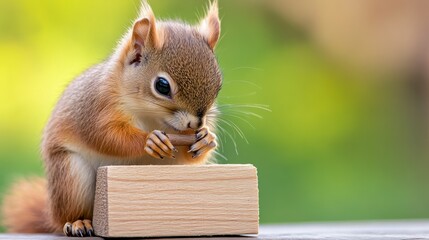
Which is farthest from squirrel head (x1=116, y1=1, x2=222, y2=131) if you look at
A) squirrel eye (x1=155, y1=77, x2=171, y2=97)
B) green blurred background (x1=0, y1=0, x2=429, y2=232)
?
green blurred background (x1=0, y1=0, x2=429, y2=232)

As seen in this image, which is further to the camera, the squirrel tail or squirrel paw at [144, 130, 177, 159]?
the squirrel tail

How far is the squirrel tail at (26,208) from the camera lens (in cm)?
229

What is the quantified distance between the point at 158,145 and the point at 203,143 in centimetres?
11

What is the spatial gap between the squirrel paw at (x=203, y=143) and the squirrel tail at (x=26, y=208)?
0.51 meters

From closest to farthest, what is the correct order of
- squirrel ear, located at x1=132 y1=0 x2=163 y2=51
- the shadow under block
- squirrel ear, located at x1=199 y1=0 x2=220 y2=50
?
the shadow under block < squirrel ear, located at x1=132 y1=0 x2=163 y2=51 < squirrel ear, located at x1=199 y1=0 x2=220 y2=50

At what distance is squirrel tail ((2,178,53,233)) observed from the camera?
229 centimetres

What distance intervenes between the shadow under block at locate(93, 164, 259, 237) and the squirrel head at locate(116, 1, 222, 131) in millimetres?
176

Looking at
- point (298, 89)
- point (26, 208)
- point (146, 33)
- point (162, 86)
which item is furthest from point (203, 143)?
point (298, 89)

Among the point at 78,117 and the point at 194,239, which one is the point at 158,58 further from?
the point at 194,239

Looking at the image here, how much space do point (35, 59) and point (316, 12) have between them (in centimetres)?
160

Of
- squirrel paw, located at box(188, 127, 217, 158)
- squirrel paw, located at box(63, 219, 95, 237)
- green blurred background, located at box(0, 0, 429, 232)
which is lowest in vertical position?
green blurred background, located at box(0, 0, 429, 232)

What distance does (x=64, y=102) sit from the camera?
2.11m

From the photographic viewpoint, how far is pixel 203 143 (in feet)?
6.15

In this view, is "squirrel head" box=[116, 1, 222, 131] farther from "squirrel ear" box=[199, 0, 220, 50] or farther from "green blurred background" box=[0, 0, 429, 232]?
"green blurred background" box=[0, 0, 429, 232]
